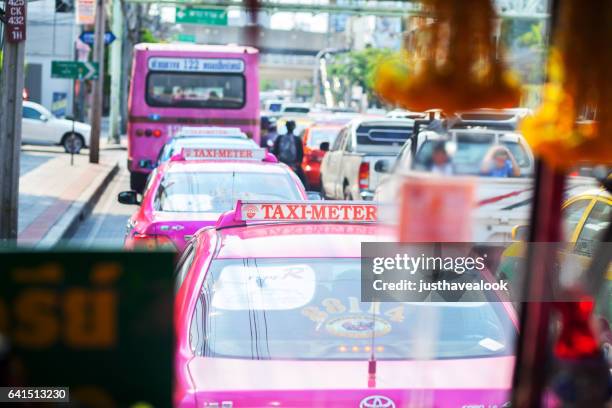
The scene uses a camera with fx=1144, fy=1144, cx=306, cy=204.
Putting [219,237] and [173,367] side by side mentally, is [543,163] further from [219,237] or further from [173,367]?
[219,237]

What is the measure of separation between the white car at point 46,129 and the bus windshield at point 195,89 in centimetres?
1335

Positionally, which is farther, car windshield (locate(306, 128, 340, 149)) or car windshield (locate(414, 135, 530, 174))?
car windshield (locate(306, 128, 340, 149))

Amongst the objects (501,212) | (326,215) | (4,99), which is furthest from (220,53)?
(501,212)

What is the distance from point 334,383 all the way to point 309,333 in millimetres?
631

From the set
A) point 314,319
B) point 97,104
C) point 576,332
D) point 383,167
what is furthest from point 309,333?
point 97,104

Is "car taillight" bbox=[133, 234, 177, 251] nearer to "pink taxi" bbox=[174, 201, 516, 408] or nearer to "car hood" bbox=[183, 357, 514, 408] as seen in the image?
"pink taxi" bbox=[174, 201, 516, 408]

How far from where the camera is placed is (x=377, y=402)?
4148 mm

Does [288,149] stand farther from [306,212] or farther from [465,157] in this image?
[465,157]

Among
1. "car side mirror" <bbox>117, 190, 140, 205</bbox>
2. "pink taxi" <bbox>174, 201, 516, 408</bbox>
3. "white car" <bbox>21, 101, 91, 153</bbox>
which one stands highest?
"pink taxi" <bbox>174, 201, 516, 408</bbox>

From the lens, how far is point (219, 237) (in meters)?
5.64

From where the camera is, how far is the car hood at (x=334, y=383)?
4125 mm

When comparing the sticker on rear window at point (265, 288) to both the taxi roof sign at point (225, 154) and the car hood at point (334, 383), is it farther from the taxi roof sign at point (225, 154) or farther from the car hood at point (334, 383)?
the taxi roof sign at point (225, 154)

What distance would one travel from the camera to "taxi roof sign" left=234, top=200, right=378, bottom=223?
242 inches

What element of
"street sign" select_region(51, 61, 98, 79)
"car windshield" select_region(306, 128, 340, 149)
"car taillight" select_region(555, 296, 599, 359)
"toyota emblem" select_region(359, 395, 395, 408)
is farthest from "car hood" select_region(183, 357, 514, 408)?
"street sign" select_region(51, 61, 98, 79)
